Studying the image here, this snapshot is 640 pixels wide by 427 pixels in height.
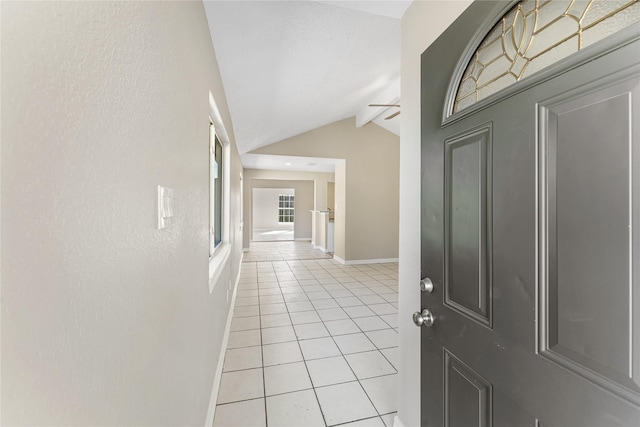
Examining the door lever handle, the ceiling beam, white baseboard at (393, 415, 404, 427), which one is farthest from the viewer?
the ceiling beam

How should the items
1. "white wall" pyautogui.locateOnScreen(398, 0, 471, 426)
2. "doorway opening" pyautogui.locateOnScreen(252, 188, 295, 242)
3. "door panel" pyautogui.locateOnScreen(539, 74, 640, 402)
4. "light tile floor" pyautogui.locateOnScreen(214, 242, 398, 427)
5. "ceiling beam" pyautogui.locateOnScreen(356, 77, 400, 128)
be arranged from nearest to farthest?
"door panel" pyautogui.locateOnScreen(539, 74, 640, 402) → "white wall" pyautogui.locateOnScreen(398, 0, 471, 426) → "light tile floor" pyautogui.locateOnScreen(214, 242, 398, 427) → "ceiling beam" pyautogui.locateOnScreen(356, 77, 400, 128) → "doorway opening" pyautogui.locateOnScreen(252, 188, 295, 242)

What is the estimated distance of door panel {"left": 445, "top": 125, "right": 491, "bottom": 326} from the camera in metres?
0.80

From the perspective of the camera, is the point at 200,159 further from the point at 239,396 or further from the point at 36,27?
the point at 239,396

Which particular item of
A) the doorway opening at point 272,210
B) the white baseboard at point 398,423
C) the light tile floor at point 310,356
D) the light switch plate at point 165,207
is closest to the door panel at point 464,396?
the white baseboard at point 398,423

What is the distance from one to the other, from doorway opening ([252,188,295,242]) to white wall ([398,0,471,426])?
9.94 meters

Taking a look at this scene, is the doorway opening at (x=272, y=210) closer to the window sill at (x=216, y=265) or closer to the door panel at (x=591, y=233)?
the window sill at (x=216, y=265)

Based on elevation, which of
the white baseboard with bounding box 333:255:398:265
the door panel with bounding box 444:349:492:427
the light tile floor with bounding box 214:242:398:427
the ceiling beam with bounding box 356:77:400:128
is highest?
the ceiling beam with bounding box 356:77:400:128

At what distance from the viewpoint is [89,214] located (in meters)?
0.43

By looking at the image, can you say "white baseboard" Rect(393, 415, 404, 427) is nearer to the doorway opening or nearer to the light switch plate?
the light switch plate

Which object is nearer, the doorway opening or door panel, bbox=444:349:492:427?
door panel, bbox=444:349:492:427

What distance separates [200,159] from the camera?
1396 mm

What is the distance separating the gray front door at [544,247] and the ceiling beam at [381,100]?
3.13 metres

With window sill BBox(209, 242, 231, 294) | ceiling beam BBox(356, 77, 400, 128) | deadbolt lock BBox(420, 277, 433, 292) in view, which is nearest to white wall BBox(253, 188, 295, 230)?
ceiling beam BBox(356, 77, 400, 128)

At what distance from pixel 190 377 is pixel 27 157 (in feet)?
3.66
